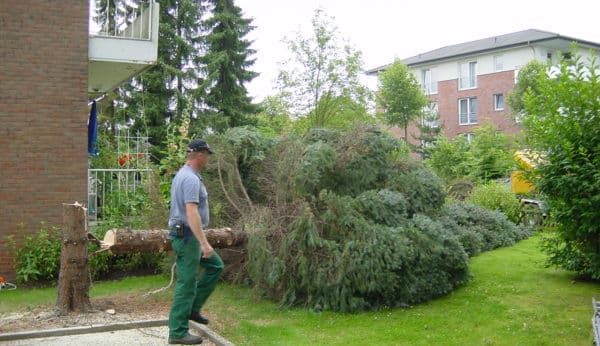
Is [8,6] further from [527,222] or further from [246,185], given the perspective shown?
[527,222]

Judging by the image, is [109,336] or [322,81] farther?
[322,81]

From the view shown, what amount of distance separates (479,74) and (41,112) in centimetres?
3836

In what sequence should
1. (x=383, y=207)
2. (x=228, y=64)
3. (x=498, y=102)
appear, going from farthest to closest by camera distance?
(x=498, y=102) < (x=228, y=64) < (x=383, y=207)

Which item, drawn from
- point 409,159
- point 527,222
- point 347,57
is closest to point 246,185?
point 409,159

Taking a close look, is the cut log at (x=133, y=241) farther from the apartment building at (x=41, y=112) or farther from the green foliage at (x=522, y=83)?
the green foliage at (x=522, y=83)

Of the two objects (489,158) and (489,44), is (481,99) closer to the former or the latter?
(489,44)

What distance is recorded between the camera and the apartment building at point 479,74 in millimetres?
40594

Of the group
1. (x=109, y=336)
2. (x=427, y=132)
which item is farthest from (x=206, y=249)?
(x=427, y=132)

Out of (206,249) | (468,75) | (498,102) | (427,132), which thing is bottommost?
(206,249)

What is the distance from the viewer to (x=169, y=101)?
2556 centimetres

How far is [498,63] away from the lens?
42.7m

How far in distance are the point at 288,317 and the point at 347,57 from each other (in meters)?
17.2

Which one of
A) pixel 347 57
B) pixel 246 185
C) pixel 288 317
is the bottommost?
pixel 288 317

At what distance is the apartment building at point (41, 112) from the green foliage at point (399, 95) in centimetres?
2399
